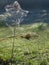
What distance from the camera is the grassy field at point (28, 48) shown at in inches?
253

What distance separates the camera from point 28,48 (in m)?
7.39

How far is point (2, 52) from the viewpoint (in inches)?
274

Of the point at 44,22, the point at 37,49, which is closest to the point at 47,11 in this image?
the point at 44,22

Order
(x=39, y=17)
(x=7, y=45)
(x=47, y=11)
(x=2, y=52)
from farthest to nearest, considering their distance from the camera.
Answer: (x=47, y=11) < (x=39, y=17) < (x=7, y=45) < (x=2, y=52)

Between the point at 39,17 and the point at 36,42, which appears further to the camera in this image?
the point at 39,17

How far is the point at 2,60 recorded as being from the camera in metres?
6.42

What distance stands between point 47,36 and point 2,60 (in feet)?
9.67

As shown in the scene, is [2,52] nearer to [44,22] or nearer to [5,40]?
[5,40]

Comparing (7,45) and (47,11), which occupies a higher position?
(47,11)

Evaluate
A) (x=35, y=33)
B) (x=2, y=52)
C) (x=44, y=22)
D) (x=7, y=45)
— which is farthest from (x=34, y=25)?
(x=2, y=52)

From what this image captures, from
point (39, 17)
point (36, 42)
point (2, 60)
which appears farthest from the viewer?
point (39, 17)

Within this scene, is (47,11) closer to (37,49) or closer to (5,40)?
(5,40)

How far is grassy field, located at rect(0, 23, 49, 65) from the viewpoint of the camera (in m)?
6.41

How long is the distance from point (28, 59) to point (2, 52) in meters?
0.83
